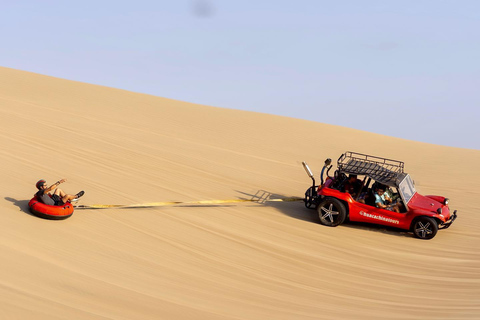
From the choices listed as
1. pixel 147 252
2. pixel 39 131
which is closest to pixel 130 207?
pixel 147 252

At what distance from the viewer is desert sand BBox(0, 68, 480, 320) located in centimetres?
791

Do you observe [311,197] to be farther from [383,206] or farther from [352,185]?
[383,206]

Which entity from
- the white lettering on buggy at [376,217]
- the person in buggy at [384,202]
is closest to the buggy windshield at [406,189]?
the person in buggy at [384,202]

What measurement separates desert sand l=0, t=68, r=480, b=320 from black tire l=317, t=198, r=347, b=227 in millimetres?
170

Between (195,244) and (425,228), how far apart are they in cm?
517

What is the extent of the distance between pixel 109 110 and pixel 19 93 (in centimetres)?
539

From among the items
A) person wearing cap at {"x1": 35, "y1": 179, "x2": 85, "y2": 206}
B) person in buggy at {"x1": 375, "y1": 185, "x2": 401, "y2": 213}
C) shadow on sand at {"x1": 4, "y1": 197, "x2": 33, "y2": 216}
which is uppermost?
person in buggy at {"x1": 375, "y1": 185, "x2": 401, "y2": 213}

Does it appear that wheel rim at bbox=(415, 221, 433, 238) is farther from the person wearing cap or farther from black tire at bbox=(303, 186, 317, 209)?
the person wearing cap

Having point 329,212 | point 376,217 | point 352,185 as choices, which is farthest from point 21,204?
point 376,217

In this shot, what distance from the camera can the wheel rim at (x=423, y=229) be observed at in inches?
456

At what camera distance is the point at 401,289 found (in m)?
9.20

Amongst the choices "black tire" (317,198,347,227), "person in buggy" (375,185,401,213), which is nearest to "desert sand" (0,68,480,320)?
"black tire" (317,198,347,227)

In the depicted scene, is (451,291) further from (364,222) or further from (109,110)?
(109,110)

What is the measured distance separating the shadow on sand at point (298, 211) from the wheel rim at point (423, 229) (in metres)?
0.31
